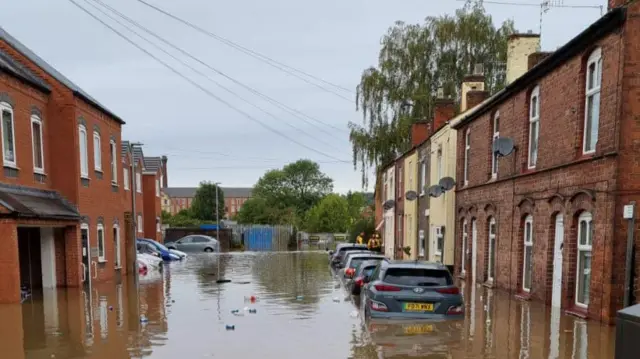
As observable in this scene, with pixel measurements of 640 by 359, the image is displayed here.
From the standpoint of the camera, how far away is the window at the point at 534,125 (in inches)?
472

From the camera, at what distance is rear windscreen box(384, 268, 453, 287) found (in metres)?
8.64

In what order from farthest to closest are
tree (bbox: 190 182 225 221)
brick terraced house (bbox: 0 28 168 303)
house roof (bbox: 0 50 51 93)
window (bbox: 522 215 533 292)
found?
tree (bbox: 190 182 225 221)
house roof (bbox: 0 50 51 93)
brick terraced house (bbox: 0 28 168 303)
window (bbox: 522 215 533 292)

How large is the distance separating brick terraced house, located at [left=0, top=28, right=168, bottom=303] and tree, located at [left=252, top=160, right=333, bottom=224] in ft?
213

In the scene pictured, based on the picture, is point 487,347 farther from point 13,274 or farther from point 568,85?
point 13,274

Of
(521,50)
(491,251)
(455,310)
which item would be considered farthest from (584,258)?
(521,50)

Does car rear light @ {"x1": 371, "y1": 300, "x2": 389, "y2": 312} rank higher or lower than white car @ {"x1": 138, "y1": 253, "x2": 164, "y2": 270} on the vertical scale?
higher

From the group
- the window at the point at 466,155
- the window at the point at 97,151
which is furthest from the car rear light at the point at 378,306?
the window at the point at 97,151

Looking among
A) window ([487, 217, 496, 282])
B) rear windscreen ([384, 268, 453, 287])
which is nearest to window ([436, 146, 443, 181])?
window ([487, 217, 496, 282])

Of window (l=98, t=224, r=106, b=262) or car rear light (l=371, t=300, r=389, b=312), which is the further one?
window (l=98, t=224, r=106, b=262)

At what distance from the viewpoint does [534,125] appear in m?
12.4

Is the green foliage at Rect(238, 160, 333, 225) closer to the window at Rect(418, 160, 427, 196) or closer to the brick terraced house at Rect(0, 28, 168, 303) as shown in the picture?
the window at Rect(418, 160, 427, 196)

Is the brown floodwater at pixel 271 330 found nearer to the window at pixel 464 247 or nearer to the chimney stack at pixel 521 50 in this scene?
the window at pixel 464 247

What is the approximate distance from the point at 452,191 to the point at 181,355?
44.6 feet

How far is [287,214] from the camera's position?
64250mm
